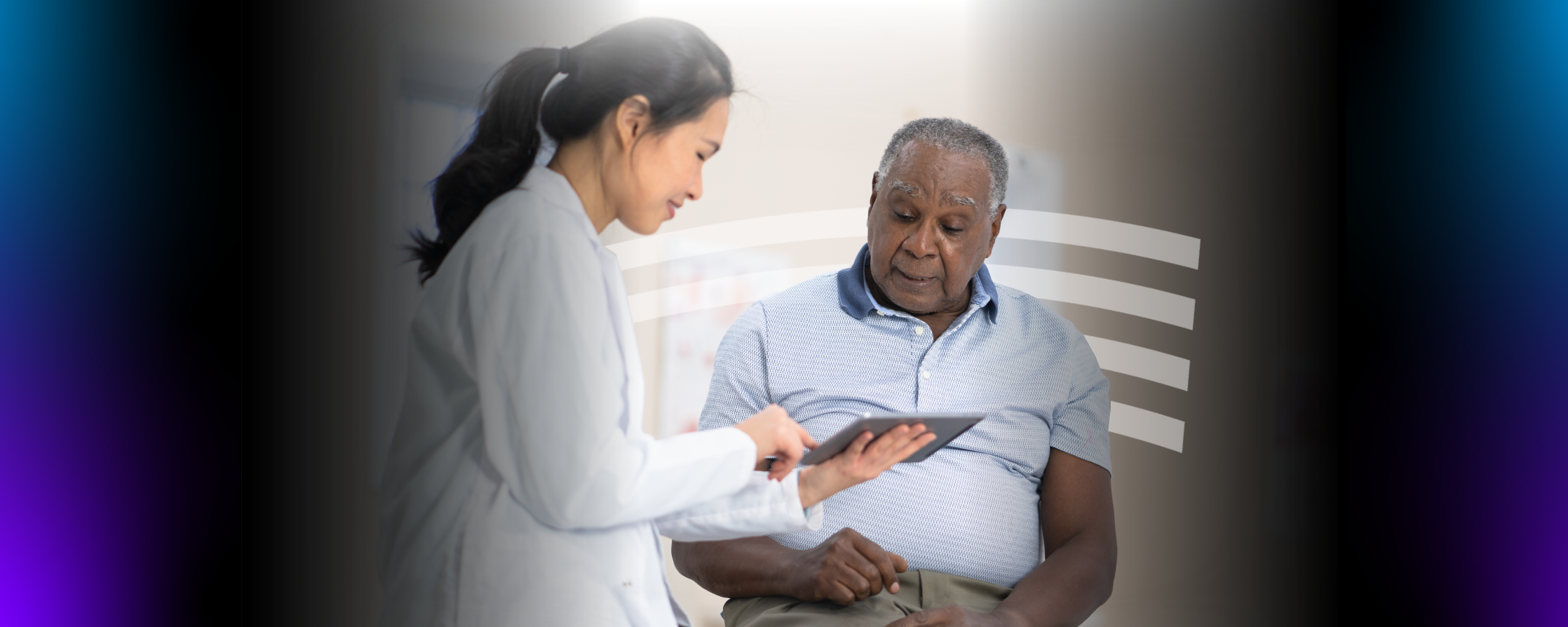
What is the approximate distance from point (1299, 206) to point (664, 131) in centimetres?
139

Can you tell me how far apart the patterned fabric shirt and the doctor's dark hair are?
0.71 metres

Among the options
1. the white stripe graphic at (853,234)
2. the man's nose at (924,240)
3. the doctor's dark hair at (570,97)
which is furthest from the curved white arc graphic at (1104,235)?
the doctor's dark hair at (570,97)

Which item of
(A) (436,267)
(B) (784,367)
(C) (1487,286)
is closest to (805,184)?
(B) (784,367)

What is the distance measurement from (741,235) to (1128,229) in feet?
2.68

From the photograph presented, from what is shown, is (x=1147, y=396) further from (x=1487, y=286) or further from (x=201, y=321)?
(x=201, y=321)

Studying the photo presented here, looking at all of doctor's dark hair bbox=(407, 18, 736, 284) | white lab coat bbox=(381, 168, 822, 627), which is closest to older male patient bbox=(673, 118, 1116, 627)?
white lab coat bbox=(381, 168, 822, 627)

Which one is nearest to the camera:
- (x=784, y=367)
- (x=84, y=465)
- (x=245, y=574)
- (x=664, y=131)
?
(x=664, y=131)

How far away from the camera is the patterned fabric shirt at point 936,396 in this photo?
1998mm

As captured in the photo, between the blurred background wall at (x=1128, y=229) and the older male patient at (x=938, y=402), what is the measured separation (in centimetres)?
9

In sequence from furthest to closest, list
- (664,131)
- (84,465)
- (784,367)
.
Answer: (784,367)
(84,465)
(664,131)

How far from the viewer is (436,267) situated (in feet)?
4.91

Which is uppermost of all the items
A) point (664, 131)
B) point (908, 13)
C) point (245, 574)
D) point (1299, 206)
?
point (908, 13)

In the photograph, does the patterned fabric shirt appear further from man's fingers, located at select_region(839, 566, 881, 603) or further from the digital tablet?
the digital tablet

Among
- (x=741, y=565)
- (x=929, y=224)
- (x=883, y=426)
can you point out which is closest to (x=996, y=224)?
(x=929, y=224)
